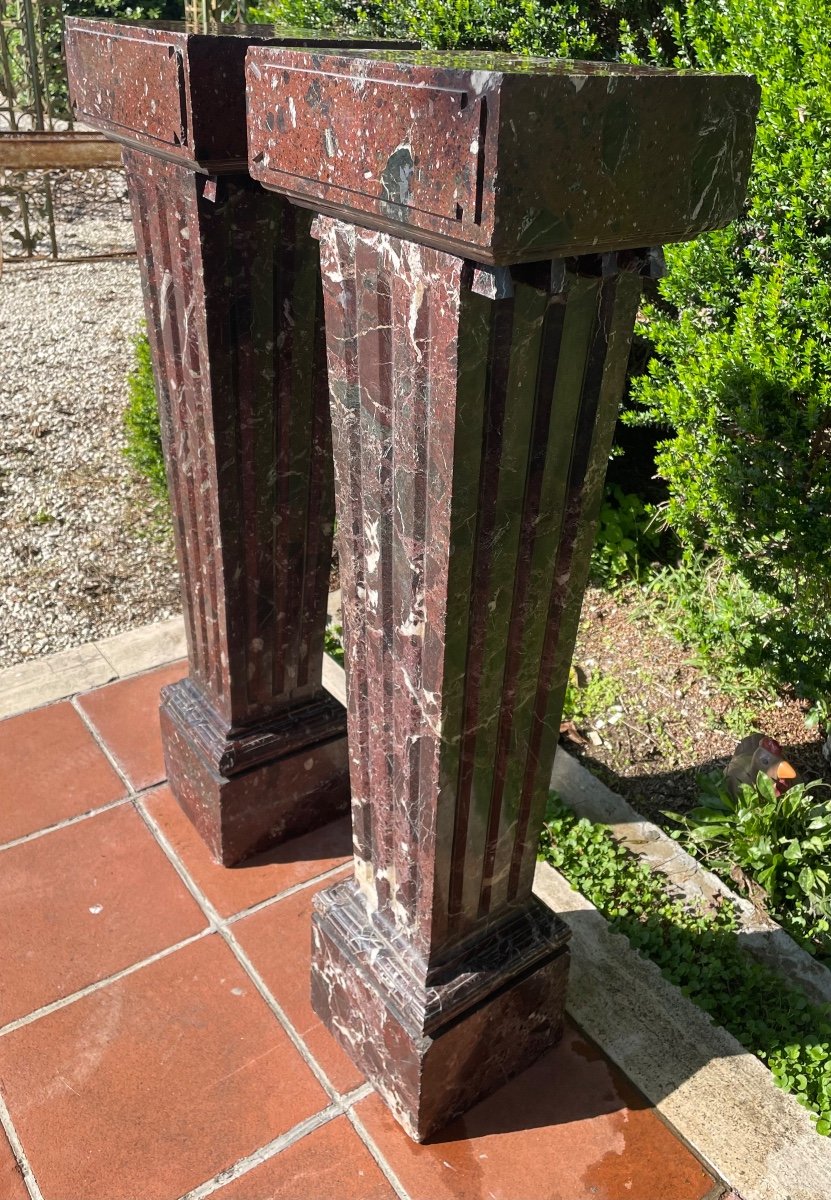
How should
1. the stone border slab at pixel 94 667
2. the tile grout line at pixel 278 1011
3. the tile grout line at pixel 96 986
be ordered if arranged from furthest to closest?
the stone border slab at pixel 94 667
the tile grout line at pixel 96 986
the tile grout line at pixel 278 1011

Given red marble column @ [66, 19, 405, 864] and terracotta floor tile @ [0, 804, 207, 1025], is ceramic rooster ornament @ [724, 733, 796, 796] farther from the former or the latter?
terracotta floor tile @ [0, 804, 207, 1025]

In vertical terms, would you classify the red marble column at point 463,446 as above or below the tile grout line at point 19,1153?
above

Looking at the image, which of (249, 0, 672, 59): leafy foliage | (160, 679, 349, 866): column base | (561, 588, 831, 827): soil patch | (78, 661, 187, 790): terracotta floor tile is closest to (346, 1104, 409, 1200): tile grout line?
(160, 679, 349, 866): column base

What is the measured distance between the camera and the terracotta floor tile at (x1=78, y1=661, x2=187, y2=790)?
3336 millimetres

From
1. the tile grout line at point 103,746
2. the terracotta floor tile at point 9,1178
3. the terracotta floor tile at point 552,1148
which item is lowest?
the tile grout line at point 103,746

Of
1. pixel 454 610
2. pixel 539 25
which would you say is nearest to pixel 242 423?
pixel 454 610

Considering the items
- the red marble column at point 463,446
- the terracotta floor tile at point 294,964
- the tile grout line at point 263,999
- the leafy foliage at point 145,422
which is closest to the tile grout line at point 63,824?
the tile grout line at point 263,999

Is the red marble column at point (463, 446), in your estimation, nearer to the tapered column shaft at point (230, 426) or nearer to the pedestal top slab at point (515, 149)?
the pedestal top slab at point (515, 149)

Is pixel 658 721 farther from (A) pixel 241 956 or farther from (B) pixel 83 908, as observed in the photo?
(B) pixel 83 908

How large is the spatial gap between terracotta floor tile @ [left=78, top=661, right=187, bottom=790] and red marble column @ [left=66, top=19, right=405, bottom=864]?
0.58ft

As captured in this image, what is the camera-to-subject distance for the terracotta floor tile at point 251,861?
9.46 feet

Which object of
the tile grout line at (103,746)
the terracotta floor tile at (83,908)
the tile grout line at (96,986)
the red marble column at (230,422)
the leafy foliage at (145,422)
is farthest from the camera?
the leafy foliage at (145,422)

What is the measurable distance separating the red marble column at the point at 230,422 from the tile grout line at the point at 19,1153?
893 millimetres

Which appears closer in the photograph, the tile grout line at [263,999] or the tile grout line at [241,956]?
the tile grout line at [263,999]
